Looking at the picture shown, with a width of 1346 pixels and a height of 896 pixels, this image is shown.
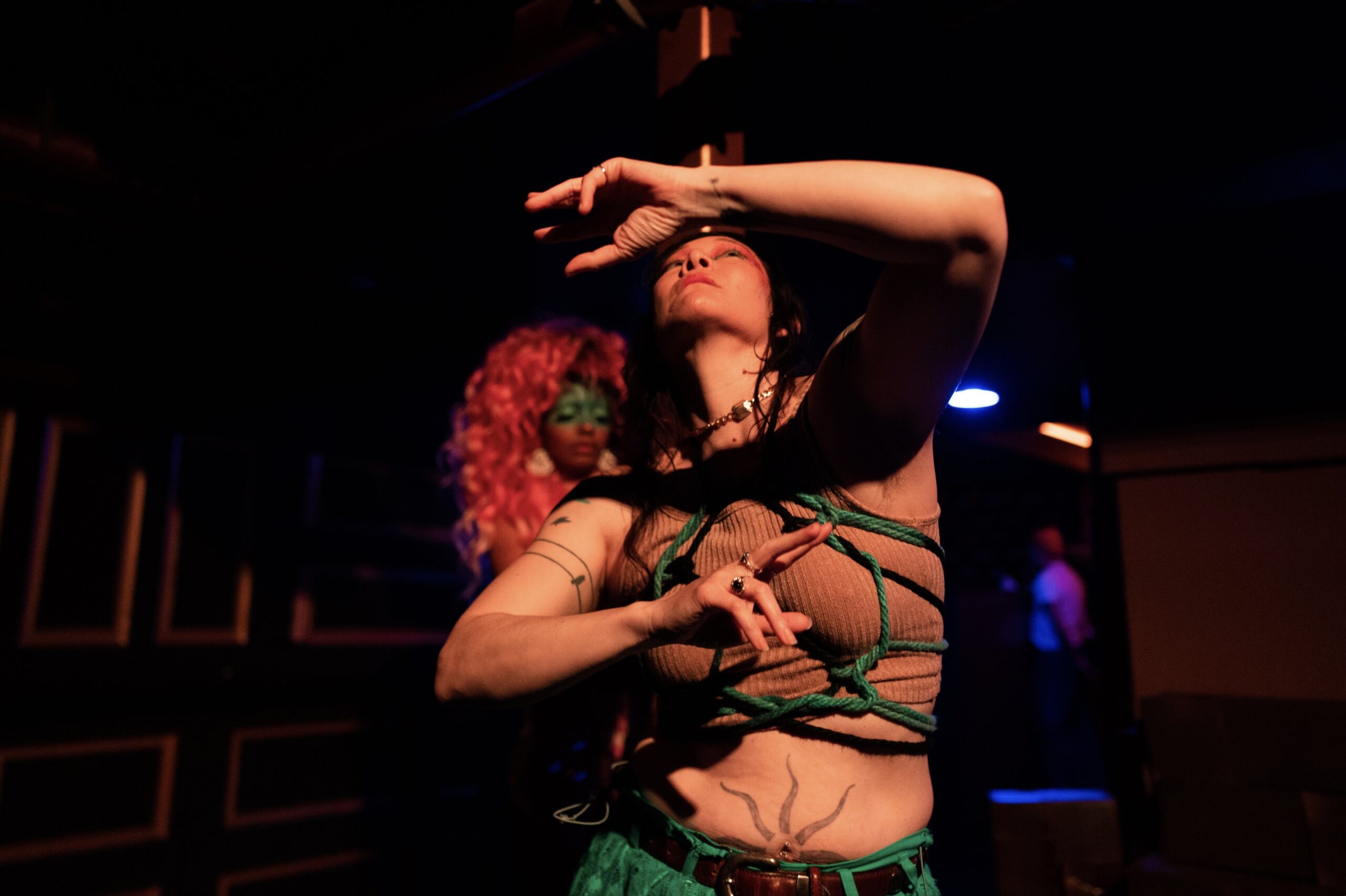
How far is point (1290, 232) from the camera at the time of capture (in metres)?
2.79

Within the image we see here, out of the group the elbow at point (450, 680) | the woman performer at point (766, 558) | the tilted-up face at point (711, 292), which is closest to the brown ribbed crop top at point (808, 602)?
the woman performer at point (766, 558)

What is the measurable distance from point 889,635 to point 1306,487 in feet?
7.05

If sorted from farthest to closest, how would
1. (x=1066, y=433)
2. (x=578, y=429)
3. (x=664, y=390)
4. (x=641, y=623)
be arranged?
(x=1066, y=433) → (x=578, y=429) → (x=664, y=390) → (x=641, y=623)

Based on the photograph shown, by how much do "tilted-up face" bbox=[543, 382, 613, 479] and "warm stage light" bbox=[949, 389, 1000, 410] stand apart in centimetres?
211

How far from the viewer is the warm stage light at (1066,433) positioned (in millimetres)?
7113

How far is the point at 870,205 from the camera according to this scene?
101 centimetres

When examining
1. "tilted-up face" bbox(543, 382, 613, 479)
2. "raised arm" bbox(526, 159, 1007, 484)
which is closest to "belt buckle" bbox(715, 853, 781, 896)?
"raised arm" bbox(526, 159, 1007, 484)

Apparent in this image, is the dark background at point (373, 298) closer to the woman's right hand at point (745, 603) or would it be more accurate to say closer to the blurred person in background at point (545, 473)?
the blurred person in background at point (545, 473)

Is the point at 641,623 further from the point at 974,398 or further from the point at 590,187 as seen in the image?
the point at 974,398

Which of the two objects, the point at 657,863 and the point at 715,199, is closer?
the point at 715,199

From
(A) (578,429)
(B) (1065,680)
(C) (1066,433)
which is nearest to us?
(A) (578,429)

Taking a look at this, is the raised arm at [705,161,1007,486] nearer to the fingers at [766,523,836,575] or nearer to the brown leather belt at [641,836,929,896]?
the fingers at [766,523,836,575]

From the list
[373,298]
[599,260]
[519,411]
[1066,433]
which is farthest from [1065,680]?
[599,260]

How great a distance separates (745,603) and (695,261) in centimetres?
72
